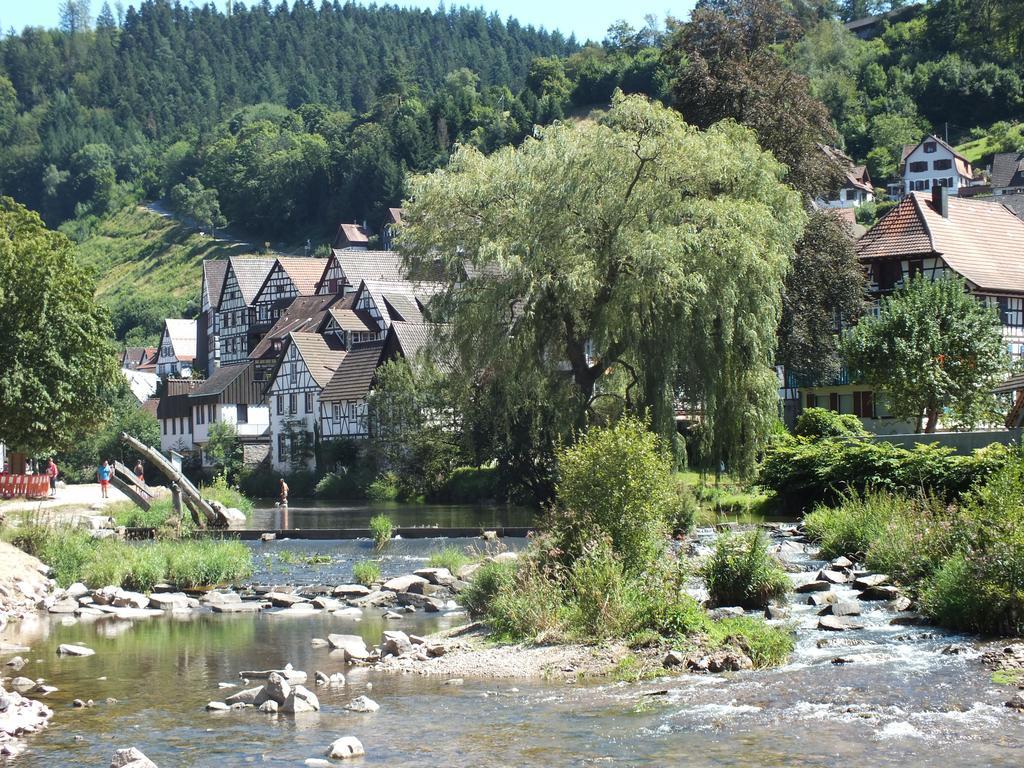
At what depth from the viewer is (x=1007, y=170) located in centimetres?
11569

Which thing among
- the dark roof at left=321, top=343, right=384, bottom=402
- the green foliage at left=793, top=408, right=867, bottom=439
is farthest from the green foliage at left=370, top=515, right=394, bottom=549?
the dark roof at left=321, top=343, right=384, bottom=402

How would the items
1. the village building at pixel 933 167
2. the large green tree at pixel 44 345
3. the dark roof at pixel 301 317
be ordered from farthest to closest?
the village building at pixel 933 167, the dark roof at pixel 301 317, the large green tree at pixel 44 345

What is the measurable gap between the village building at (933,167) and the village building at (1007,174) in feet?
10.00

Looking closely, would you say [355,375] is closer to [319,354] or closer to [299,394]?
[299,394]

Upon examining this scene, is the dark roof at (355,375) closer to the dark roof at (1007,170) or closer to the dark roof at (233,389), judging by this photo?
the dark roof at (233,389)

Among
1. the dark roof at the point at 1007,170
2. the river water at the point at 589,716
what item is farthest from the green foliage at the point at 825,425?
the dark roof at the point at 1007,170

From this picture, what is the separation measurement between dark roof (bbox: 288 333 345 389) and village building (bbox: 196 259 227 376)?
28733 millimetres

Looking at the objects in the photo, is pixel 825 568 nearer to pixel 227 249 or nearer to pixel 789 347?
pixel 789 347

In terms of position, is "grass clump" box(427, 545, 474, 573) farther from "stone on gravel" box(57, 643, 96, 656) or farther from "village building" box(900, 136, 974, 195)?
"village building" box(900, 136, 974, 195)

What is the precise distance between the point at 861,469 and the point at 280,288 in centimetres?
7077

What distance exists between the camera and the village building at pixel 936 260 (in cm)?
6144

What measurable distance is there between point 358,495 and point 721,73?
2493 cm

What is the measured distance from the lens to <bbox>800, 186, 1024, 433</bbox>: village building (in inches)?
2419

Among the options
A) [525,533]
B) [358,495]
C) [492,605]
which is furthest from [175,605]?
[358,495]
